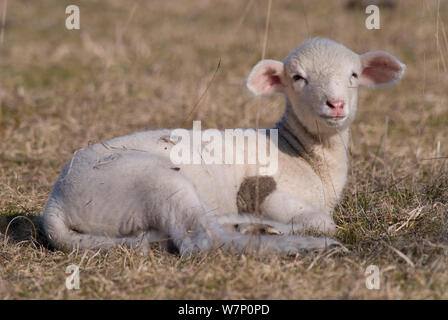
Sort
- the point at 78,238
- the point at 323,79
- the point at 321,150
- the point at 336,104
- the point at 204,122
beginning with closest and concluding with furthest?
the point at 78,238 < the point at 336,104 < the point at 323,79 < the point at 321,150 < the point at 204,122

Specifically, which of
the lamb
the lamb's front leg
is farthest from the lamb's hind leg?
the lamb's front leg

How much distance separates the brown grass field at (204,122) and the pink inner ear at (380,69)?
283 mm

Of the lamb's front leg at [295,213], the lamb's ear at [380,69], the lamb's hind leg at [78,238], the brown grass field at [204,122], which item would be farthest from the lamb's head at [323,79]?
the lamb's hind leg at [78,238]

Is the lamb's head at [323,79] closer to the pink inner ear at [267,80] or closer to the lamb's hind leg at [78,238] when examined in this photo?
the pink inner ear at [267,80]

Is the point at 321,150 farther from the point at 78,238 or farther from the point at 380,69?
the point at 78,238

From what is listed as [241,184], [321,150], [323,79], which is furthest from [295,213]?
[323,79]

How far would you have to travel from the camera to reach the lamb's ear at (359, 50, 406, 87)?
13.9 feet

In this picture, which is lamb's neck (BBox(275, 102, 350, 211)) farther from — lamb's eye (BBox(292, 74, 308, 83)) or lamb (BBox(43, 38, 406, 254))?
lamb's eye (BBox(292, 74, 308, 83))

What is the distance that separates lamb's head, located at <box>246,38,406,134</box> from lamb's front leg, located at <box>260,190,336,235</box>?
0.54 metres

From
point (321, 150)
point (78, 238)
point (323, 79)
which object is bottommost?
point (78, 238)

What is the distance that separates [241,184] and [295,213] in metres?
0.42

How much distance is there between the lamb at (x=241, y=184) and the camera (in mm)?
3312

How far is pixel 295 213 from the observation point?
3826 mm
